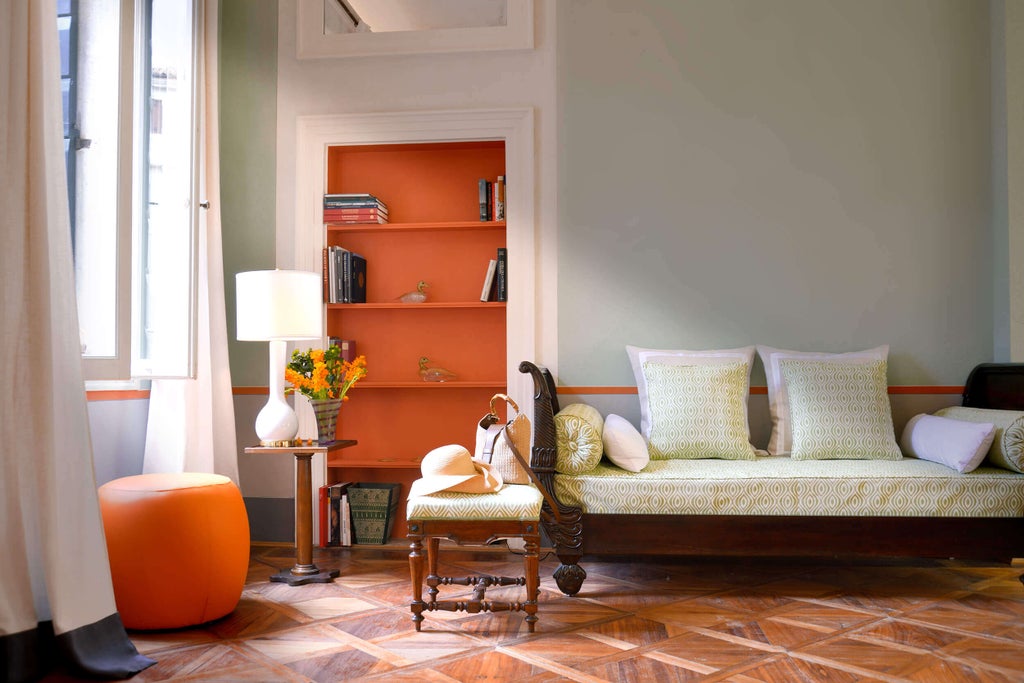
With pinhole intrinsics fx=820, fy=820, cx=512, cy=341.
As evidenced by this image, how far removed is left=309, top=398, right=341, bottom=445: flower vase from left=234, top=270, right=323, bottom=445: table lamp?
0.12 metres

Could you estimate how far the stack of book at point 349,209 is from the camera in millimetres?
4430

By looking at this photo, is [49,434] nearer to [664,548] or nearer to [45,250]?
[45,250]

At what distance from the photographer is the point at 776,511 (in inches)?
131

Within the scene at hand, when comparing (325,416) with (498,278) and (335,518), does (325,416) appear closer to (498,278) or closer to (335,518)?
(335,518)

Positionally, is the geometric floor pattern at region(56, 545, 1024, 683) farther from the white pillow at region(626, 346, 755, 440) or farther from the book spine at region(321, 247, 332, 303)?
the book spine at region(321, 247, 332, 303)

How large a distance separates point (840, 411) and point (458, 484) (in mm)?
1919

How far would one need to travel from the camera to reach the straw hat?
2.94 m

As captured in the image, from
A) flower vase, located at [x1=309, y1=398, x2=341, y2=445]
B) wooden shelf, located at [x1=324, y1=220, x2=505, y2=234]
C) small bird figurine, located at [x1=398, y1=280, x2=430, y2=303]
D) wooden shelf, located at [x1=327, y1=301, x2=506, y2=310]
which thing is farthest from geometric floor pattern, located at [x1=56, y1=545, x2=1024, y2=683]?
wooden shelf, located at [x1=324, y1=220, x2=505, y2=234]

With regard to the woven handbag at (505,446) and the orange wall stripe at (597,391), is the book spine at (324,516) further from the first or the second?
the woven handbag at (505,446)

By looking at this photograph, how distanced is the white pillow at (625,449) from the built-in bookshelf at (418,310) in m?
1.24

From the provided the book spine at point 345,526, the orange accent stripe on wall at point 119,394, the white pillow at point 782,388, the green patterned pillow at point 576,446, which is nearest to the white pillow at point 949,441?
the white pillow at point 782,388

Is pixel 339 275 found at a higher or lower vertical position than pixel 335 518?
higher

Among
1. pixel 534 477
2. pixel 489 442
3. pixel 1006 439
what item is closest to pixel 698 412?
pixel 534 477

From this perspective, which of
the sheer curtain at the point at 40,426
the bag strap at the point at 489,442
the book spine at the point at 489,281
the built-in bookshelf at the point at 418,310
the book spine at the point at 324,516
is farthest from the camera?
the built-in bookshelf at the point at 418,310
